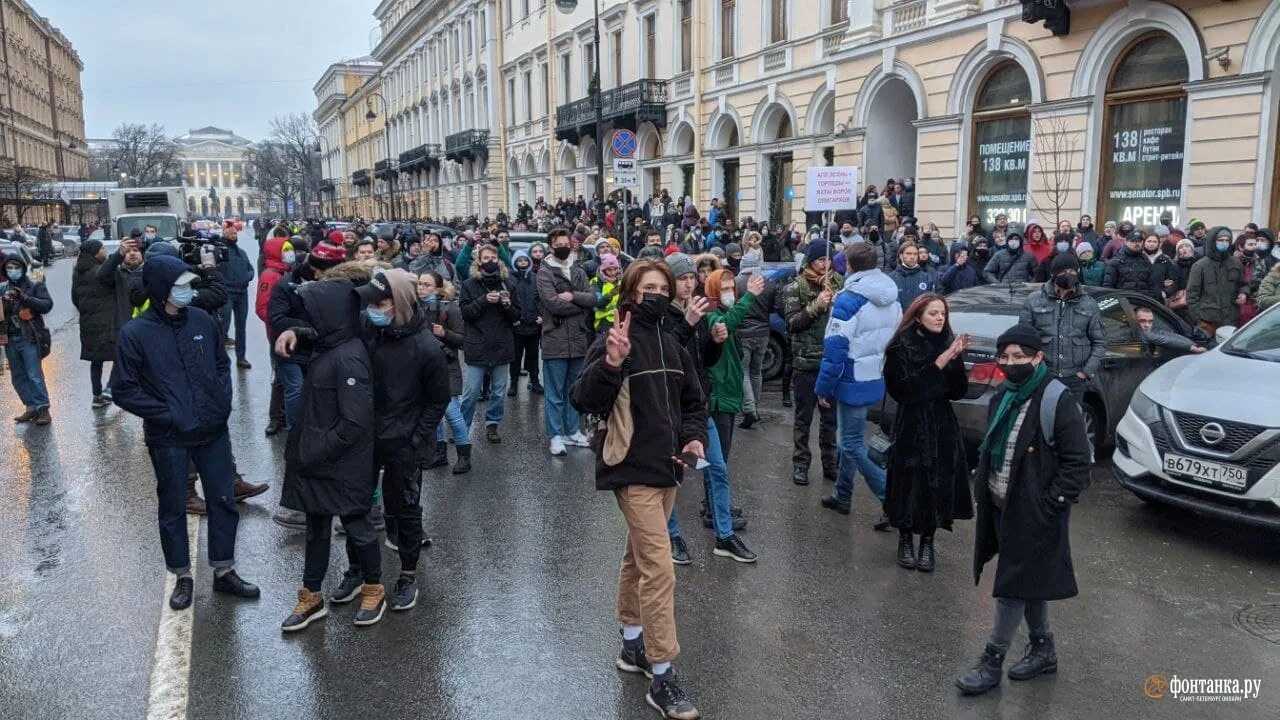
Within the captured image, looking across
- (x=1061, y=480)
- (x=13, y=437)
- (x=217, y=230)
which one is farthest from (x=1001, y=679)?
(x=217, y=230)

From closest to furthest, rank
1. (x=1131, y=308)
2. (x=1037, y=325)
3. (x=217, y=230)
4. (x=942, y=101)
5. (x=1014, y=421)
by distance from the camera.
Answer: (x=1014, y=421) < (x=1037, y=325) < (x=1131, y=308) < (x=217, y=230) < (x=942, y=101)

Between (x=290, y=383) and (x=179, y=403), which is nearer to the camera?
(x=179, y=403)

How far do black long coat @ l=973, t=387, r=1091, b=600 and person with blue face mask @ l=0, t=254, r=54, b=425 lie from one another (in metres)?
8.95

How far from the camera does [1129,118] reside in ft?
55.1

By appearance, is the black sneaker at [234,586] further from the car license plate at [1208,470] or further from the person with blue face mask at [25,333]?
the car license plate at [1208,470]

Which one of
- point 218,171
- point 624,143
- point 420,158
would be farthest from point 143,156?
point 624,143

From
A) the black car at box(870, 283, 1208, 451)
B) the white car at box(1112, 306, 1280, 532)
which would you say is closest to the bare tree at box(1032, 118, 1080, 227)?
the black car at box(870, 283, 1208, 451)

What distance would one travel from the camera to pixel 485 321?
Result: 28.2 feet

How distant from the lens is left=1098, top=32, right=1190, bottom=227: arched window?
1595 cm

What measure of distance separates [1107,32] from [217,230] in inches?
617

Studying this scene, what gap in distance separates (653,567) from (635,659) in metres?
0.63

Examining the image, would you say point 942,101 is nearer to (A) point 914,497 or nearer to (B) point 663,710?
(A) point 914,497

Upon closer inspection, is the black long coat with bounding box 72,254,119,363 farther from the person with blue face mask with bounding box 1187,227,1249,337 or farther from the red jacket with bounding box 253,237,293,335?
the person with blue face mask with bounding box 1187,227,1249,337

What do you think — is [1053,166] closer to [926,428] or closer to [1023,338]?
[926,428]
